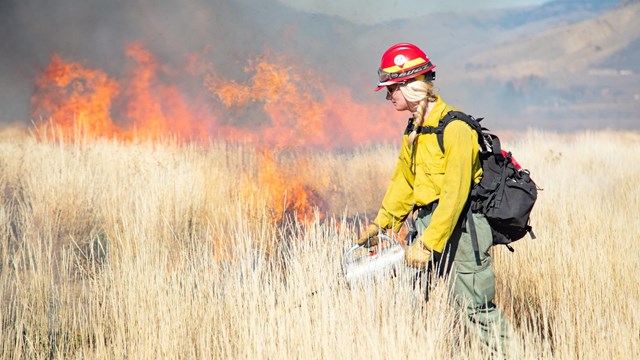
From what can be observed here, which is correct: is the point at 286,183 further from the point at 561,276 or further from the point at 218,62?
the point at 218,62

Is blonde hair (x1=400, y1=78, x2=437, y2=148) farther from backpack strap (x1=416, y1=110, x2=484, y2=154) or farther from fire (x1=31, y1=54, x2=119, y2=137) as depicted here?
fire (x1=31, y1=54, x2=119, y2=137)

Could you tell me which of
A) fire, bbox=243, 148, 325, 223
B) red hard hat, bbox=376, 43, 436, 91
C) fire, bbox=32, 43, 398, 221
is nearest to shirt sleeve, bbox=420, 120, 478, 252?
red hard hat, bbox=376, 43, 436, 91

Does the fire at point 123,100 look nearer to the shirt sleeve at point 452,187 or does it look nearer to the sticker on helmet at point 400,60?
the sticker on helmet at point 400,60

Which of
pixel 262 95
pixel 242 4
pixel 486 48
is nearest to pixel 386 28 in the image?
pixel 242 4

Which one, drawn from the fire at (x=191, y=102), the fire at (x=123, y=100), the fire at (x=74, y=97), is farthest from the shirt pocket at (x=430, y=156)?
the fire at (x=123, y=100)

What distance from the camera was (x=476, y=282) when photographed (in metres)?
3.49

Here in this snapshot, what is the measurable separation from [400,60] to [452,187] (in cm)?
76

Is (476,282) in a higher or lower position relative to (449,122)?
lower

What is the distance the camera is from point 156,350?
138 inches

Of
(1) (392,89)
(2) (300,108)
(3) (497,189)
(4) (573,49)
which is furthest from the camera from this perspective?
(4) (573,49)

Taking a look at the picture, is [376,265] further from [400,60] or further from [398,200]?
[400,60]

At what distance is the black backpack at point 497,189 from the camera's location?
3.40m

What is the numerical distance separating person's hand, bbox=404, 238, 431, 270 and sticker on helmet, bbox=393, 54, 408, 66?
0.97m

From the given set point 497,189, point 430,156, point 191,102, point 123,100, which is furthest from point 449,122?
point 191,102
